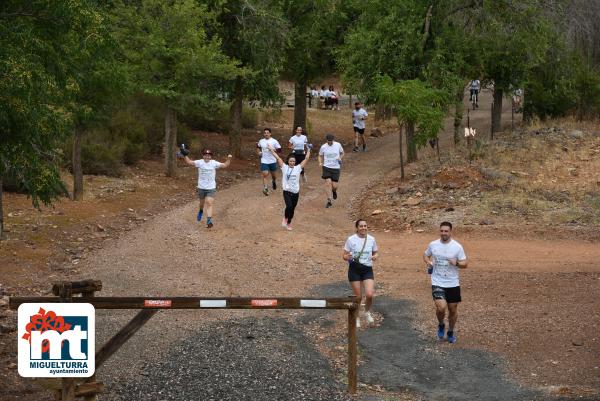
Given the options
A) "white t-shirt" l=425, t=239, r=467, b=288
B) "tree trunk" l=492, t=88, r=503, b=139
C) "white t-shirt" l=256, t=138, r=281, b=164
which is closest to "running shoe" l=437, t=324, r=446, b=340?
"white t-shirt" l=425, t=239, r=467, b=288

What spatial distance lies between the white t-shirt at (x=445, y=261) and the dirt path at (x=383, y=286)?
0.99m

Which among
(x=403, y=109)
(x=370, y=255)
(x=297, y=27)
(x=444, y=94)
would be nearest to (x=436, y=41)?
(x=444, y=94)

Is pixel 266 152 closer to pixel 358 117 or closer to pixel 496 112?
pixel 358 117

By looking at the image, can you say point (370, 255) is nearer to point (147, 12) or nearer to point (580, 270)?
point (580, 270)

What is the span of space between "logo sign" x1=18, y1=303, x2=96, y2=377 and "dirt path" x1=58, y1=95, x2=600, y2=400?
1.45 m

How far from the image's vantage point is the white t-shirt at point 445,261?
12.1 metres

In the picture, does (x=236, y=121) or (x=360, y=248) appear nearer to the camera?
(x=360, y=248)

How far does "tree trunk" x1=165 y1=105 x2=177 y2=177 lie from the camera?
27.3 metres

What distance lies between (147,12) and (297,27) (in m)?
8.41

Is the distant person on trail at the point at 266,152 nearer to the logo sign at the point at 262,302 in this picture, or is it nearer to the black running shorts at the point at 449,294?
the black running shorts at the point at 449,294

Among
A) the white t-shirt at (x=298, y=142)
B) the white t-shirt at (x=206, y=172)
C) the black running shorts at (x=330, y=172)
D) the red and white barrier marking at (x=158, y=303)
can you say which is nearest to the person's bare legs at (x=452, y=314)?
the red and white barrier marking at (x=158, y=303)

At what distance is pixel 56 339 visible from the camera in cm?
877

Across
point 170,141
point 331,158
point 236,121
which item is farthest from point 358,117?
point 331,158

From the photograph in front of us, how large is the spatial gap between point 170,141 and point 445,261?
16.5 m
